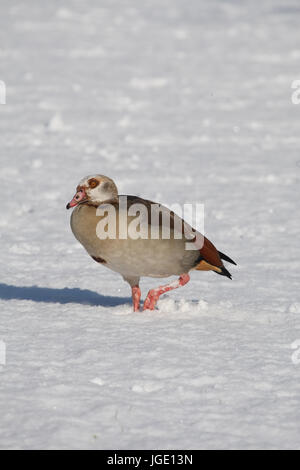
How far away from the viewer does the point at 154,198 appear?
36.3 ft

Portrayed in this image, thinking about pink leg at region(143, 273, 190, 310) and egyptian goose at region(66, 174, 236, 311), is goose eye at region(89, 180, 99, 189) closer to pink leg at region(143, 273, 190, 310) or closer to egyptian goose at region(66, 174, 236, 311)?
egyptian goose at region(66, 174, 236, 311)

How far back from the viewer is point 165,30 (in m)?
21.1

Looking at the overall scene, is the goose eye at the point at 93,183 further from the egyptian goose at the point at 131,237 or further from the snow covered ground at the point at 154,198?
the snow covered ground at the point at 154,198

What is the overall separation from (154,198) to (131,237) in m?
5.44

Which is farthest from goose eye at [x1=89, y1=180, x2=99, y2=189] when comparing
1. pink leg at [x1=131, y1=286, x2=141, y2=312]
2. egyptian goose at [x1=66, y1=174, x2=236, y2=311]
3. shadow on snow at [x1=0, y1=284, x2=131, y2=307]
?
shadow on snow at [x1=0, y1=284, x2=131, y2=307]

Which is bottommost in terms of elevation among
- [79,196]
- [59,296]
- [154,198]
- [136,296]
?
[59,296]

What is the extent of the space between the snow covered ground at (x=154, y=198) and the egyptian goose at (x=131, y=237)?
18.0 inches

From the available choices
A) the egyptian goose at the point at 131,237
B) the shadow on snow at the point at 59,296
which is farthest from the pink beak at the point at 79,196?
the shadow on snow at the point at 59,296

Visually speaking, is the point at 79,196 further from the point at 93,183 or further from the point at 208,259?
the point at 208,259

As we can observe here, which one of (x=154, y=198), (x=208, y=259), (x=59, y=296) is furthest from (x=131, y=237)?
(x=154, y=198)

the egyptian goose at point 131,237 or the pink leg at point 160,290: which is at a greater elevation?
the egyptian goose at point 131,237

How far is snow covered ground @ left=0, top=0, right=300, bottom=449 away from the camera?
14.7 ft

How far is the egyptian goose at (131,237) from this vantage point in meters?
5.69

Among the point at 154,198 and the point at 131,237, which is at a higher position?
the point at 131,237
